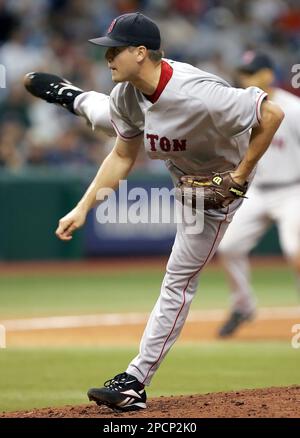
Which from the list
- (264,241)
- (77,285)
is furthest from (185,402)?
(264,241)

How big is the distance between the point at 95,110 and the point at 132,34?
2.77 ft

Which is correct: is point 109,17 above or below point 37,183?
above

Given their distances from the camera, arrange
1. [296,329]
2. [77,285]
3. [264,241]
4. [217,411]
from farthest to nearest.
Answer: [264,241]
[77,285]
[296,329]
[217,411]

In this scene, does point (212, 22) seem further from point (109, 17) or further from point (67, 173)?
point (67, 173)

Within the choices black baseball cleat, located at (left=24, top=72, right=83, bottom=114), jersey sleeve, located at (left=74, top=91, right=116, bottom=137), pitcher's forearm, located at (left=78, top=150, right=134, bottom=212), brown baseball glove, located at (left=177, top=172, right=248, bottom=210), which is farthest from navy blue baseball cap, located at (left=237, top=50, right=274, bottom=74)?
brown baseball glove, located at (left=177, top=172, right=248, bottom=210)

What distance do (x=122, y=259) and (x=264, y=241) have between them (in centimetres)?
225

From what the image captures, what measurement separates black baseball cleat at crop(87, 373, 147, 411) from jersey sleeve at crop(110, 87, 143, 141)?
1.30 m

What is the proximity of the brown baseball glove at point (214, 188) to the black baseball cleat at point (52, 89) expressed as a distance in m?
1.18

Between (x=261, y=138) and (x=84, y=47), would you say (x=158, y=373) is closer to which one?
(x=261, y=138)

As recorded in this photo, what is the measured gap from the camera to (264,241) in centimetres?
1591

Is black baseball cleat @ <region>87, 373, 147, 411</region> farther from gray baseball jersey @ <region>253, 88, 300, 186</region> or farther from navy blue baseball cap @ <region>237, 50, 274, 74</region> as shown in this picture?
navy blue baseball cap @ <region>237, 50, 274, 74</region>

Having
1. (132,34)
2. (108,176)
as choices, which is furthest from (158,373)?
(132,34)

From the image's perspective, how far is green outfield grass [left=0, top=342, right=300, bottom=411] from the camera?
6660 mm

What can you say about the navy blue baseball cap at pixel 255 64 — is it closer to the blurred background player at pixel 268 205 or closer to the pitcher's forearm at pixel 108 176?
the blurred background player at pixel 268 205
